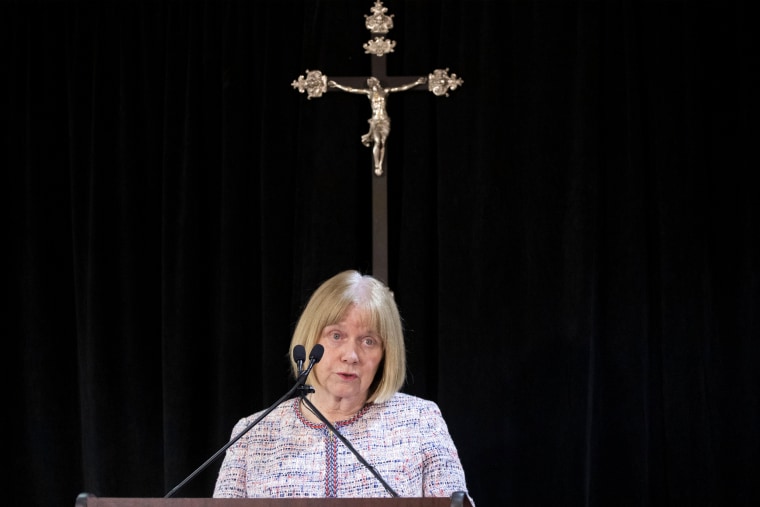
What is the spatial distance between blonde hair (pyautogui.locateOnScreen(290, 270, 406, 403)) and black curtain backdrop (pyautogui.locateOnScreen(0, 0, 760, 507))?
94 cm

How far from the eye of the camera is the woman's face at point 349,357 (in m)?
2.74

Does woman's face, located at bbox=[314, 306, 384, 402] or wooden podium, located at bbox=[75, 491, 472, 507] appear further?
woman's face, located at bbox=[314, 306, 384, 402]

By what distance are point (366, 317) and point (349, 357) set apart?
0.13 metres

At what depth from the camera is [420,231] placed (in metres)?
3.80

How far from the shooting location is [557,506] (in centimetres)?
366

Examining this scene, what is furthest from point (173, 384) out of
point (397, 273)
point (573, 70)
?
point (573, 70)

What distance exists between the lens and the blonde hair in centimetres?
277

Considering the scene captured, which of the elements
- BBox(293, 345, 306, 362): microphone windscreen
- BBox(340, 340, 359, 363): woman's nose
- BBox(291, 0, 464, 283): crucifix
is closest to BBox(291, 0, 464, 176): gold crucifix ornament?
BBox(291, 0, 464, 283): crucifix

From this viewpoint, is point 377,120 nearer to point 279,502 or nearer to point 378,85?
→ point 378,85

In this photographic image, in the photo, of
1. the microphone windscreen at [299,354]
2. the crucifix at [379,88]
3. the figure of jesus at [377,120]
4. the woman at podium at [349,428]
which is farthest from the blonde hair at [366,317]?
the figure of jesus at [377,120]

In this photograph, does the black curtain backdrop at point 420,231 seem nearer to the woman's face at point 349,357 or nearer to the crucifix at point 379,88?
the crucifix at point 379,88

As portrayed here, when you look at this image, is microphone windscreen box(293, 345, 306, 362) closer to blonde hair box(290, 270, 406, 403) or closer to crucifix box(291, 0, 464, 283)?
blonde hair box(290, 270, 406, 403)

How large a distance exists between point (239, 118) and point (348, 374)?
1532 mm

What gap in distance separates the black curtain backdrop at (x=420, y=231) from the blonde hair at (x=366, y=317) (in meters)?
0.94
